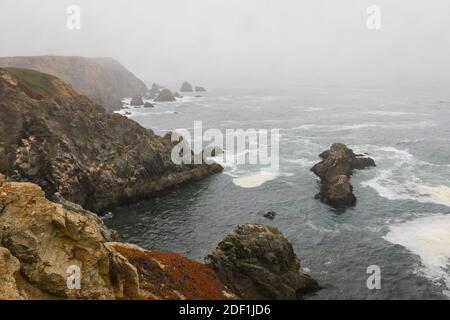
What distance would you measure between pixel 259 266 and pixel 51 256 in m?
23.5

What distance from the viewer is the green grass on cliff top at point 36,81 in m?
78.8

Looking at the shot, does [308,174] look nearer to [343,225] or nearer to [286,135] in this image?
[343,225]

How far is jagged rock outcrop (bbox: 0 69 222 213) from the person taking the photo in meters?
64.2

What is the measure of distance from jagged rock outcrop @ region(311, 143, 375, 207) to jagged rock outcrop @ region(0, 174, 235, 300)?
4382 centimetres

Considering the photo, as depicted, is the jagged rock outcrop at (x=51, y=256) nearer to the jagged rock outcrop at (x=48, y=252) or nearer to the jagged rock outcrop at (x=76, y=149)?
the jagged rock outcrop at (x=48, y=252)

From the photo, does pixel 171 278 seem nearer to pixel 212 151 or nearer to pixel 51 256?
pixel 51 256

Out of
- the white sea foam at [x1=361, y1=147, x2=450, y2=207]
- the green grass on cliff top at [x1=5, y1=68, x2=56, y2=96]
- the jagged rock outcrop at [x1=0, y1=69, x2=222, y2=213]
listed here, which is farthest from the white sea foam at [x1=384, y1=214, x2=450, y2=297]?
the green grass on cliff top at [x1=5, y1=68, x2=56, y2=96]

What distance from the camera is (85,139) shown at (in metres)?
75.2

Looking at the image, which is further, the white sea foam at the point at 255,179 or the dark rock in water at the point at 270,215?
the white sea foam at the point at 255,179

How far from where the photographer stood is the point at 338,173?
258ft

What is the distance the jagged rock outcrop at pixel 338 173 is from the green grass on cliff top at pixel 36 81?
179 ft

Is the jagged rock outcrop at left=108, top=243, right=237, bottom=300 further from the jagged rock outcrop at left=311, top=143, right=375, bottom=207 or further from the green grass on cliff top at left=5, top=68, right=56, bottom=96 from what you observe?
the green grass on cliff top at left=5, top=68, right=56, bottom=96

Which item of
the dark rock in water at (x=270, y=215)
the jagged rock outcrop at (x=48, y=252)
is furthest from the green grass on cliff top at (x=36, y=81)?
the jagged rock outcrop at (x=48, y=252)
